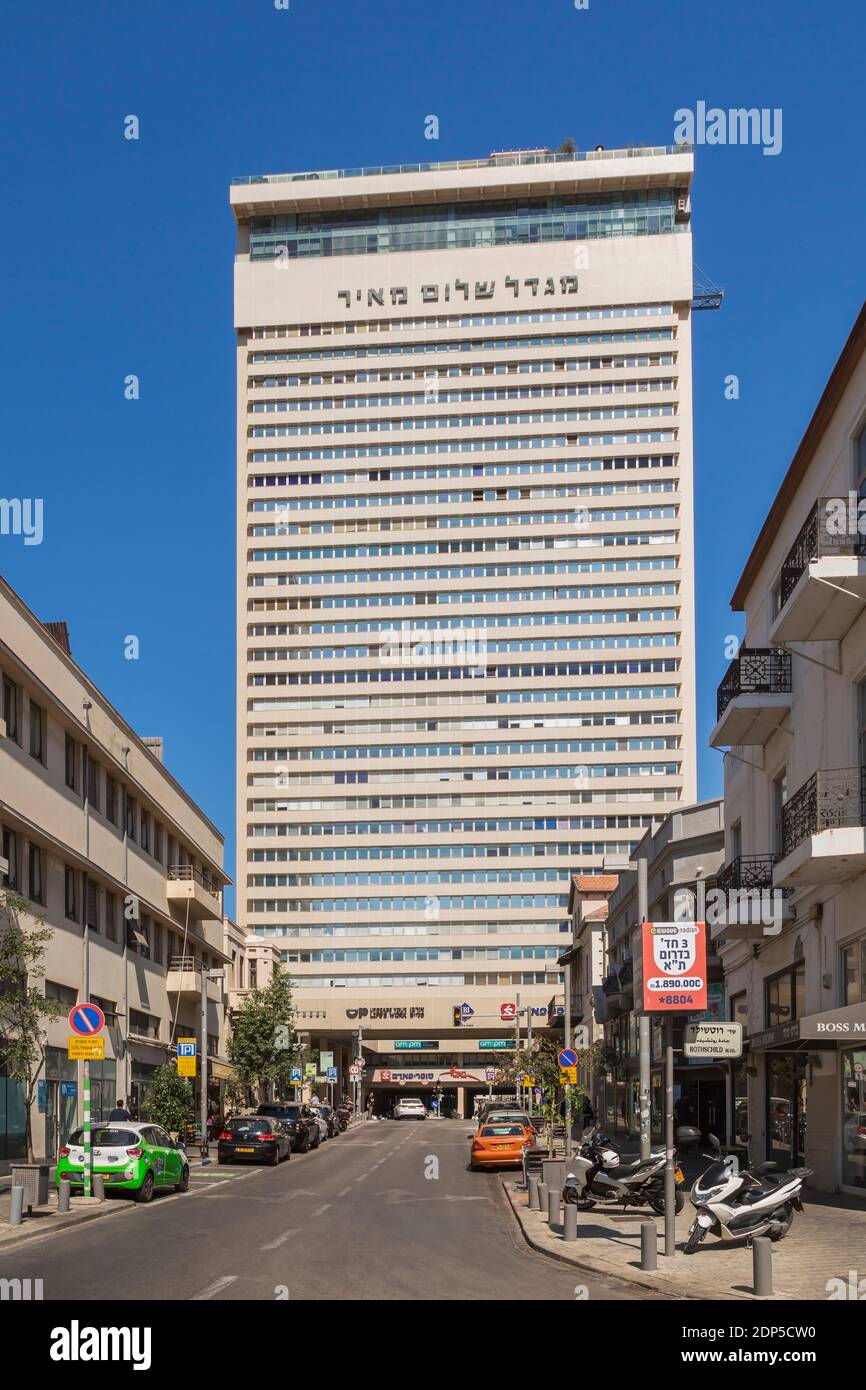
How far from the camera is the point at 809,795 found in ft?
82.0

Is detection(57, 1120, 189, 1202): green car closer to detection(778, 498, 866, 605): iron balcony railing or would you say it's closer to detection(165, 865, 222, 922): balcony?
detection(778, 498, 866, 605): iron balcony railing

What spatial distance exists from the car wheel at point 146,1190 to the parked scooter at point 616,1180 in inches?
365

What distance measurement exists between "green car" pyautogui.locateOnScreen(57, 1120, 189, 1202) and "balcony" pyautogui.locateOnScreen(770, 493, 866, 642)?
50.3 ft

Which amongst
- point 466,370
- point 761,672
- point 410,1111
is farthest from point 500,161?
point 761,672

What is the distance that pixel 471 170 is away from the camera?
12688 centimetres

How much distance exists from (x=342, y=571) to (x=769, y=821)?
9459cm

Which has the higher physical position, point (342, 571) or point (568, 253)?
point (568, 253)

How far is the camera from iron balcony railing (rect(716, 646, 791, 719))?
30016 millimetres

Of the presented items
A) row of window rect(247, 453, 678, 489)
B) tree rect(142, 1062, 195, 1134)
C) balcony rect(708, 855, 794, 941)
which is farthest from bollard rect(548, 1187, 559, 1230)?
row of window rect(247, 453, 678, 489)

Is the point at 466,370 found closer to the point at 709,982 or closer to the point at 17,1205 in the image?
the point at 709,982

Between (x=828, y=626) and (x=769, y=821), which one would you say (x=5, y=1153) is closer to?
(x=769, y=821)

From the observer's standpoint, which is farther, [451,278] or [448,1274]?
[451,278]

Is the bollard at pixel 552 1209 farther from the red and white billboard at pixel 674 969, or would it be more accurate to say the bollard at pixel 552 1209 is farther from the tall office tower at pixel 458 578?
the tall office tower at pixel 458 578
